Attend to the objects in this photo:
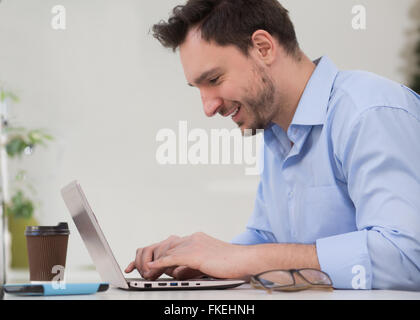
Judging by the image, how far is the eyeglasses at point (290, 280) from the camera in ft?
2.42

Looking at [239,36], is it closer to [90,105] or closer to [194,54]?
[194,54]

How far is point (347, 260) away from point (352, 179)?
191 mm

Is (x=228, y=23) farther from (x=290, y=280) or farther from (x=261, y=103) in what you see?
(x=290, y=280)

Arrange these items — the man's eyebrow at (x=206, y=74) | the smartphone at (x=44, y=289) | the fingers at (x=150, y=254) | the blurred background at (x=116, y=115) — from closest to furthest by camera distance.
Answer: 1. the smartphone at (x=44, y=289)
2. the fingers at (x=150, y=254)
3. the man's eyebrow at (x=206, y=74)
4. the blurred background at (x=116, y=115)

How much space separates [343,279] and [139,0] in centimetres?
317

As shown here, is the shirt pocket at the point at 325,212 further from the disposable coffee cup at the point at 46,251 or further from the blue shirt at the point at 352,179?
the disposable coffee cup at the point at 46,251

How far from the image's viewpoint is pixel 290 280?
746 millimetres

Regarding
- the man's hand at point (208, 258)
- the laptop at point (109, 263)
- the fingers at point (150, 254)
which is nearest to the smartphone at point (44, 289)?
the laptop at point (109, 263)

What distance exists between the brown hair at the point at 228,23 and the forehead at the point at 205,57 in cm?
1

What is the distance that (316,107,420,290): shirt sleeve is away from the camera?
0.87 m

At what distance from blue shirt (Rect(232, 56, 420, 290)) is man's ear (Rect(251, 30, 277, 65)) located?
12 cm

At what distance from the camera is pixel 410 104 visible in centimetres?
104

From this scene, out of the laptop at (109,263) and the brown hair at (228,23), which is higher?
the brown hair at (228,23)

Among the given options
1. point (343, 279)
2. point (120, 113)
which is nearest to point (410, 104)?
point (343, 279)
